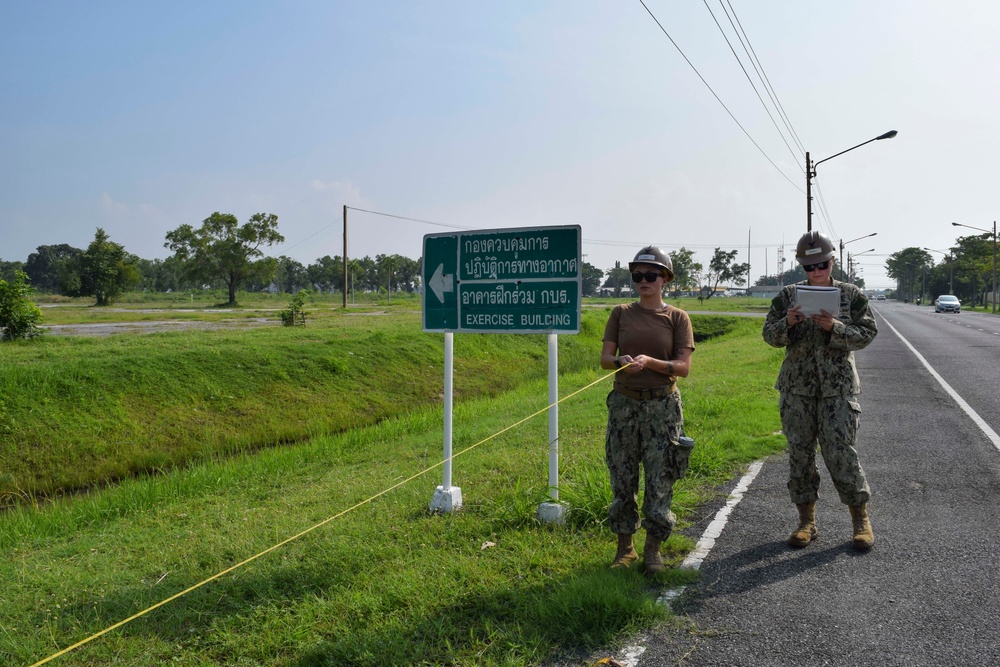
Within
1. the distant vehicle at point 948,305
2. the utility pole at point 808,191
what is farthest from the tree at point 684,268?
the utility pole at point 808,191

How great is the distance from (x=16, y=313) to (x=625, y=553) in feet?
59.5

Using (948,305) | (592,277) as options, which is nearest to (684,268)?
(948,305)

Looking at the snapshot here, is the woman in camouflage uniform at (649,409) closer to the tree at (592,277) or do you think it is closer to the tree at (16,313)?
the tree at (16,313)

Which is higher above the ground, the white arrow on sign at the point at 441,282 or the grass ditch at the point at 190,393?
the white arrow on sign at the point at 441,282

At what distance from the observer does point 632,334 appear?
4.19m

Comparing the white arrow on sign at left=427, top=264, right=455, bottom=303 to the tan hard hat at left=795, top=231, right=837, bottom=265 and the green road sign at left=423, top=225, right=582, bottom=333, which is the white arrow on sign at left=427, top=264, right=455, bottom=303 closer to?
the green road sign at left=423, top=225, right=582, bottom=333

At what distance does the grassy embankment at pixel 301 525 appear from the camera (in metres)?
3.69

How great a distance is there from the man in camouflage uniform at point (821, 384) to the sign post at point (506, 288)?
1.49 m

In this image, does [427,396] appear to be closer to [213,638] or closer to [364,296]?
[213,638]

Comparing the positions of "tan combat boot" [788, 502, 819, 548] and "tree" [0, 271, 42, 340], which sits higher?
"tree" [0, 271, 42, 340]

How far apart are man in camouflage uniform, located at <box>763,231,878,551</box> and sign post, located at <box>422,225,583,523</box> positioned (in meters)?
1.49

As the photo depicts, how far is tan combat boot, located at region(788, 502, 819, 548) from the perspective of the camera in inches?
183

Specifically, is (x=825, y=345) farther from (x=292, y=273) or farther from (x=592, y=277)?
(x=592, y=277)

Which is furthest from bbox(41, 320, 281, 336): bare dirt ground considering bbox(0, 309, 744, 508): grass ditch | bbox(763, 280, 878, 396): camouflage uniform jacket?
bbox(763, 280, 878, 396): camouflage uniform jacket
